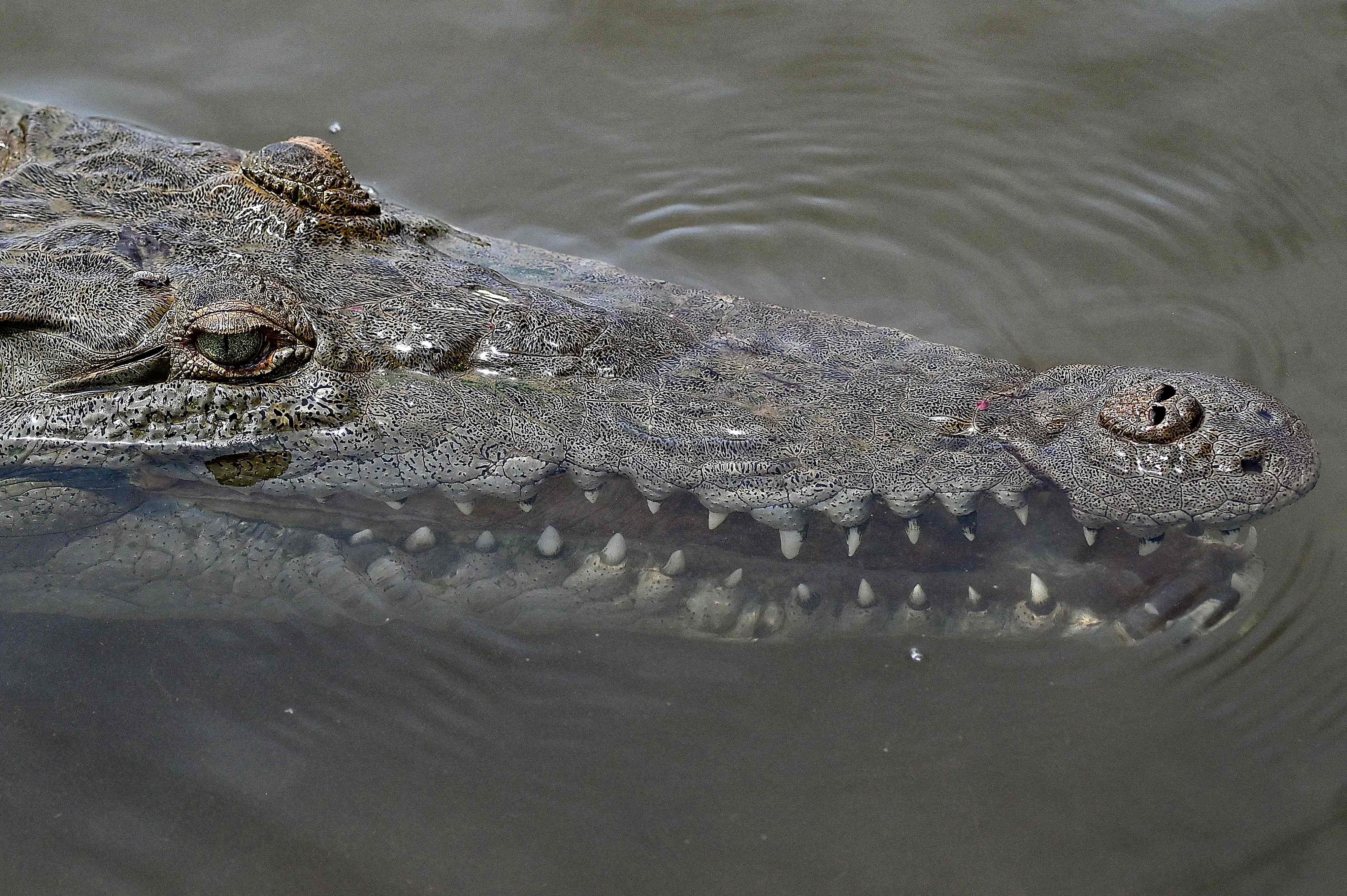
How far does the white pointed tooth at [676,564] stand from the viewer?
252cm

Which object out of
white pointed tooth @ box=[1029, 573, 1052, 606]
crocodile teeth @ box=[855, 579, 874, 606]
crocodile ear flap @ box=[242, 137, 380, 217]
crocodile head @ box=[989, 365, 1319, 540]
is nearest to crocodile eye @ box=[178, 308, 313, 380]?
crocodile ear flap @ box=[242, 137, 380, 217]

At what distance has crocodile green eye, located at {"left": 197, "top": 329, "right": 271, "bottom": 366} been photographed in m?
2.50

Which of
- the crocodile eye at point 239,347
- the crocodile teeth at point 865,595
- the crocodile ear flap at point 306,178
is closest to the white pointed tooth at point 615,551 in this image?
the crocodile teeth at point 865,595

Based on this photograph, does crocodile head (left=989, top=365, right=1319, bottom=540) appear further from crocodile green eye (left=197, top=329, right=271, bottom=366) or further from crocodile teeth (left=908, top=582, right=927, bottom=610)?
crocodile green eye (left=197, top=329, right=271, bottom=366)

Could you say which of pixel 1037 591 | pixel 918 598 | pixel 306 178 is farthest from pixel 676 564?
pixel 306 178

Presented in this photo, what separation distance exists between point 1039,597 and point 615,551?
3.42 ft

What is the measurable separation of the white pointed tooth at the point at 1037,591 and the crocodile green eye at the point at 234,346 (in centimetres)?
196

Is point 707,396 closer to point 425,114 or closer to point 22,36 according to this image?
point 425,114

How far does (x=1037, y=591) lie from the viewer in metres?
2.52

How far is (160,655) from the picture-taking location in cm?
280

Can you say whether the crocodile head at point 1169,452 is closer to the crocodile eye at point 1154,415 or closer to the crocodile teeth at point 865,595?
the crocodile eye at point 1154,415

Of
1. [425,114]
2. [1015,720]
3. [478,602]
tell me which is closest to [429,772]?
[478,602]

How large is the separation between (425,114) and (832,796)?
380cm

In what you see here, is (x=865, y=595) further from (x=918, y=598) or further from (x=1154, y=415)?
(x=1154, y=415)
